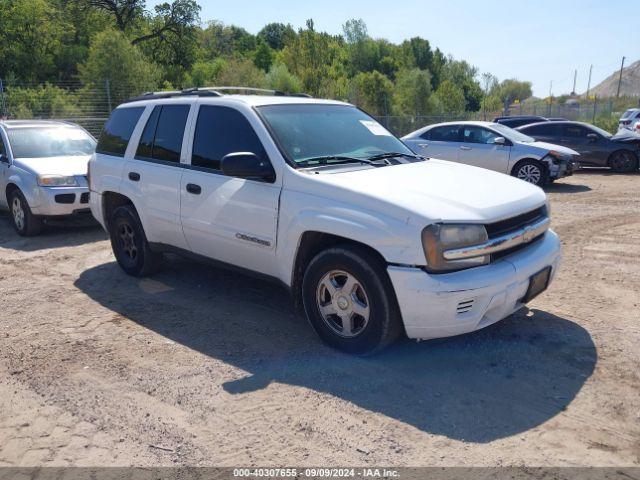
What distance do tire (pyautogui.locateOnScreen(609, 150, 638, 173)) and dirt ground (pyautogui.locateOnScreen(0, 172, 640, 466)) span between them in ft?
34.6

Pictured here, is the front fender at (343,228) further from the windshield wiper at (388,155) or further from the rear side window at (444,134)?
the rear side window at (444,134)

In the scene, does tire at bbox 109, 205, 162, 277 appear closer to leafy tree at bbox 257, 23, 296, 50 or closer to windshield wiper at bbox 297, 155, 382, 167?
windshield wiper at bbox 297, 155, 382, 167

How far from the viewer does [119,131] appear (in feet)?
20.2

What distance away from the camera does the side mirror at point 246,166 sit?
4277 mm

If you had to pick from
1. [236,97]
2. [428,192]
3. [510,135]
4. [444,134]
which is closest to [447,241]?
[428,192]

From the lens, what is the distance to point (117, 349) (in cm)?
446

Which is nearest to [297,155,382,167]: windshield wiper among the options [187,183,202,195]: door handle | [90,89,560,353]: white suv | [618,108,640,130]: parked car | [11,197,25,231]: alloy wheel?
[90,89,560,353]: white suv

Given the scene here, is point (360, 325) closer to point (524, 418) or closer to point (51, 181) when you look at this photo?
point (524, 418)

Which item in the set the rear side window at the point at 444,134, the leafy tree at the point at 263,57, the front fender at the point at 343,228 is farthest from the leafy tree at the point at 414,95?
the leafy tree at the point at 263,57

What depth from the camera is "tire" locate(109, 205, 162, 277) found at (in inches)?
233

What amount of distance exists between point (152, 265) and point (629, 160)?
13522 millimetres

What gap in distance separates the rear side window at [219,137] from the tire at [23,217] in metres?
4.42

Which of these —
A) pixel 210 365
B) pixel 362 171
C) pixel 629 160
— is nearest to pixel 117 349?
pixel 210 365

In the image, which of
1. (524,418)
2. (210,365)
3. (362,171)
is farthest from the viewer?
(362,171)
